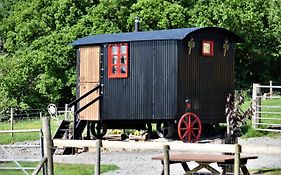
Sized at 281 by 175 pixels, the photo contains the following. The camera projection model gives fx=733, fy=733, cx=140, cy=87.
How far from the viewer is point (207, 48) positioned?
2456cm

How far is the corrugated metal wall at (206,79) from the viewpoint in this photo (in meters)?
23.8

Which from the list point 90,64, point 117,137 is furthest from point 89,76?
point 117,137

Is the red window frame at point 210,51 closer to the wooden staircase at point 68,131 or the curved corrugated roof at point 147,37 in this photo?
the curved corrugated roof at point 147,37

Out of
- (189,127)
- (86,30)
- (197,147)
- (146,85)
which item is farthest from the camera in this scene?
(86,30)

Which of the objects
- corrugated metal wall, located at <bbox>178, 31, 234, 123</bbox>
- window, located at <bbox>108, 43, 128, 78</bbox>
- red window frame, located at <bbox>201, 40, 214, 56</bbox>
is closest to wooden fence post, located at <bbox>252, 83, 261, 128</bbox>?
corrugated metal wall, located at <bbox>178, 31, 234, 123</bbox>

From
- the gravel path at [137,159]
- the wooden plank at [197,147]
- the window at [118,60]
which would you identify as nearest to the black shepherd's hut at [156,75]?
the window at [118,60]

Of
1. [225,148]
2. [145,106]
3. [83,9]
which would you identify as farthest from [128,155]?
[83,9]

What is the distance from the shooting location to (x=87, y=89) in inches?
1004

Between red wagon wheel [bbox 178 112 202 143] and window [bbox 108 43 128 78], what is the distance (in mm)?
2468

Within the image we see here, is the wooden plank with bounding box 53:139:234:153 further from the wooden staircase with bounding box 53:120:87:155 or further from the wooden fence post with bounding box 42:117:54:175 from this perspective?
the wooden staircase with bounding box 53:120:87:155

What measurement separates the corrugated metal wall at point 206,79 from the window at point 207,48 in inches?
5.4

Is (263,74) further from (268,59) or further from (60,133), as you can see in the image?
(60,133)

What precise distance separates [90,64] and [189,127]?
4.23m

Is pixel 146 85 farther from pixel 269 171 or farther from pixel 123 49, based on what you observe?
pixel 269 171
